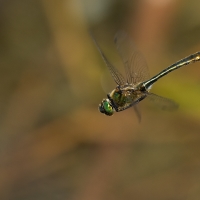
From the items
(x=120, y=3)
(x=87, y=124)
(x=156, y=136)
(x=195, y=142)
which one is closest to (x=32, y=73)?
(x=87, y=124)

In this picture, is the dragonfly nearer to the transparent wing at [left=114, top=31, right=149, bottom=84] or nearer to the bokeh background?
the transparent wing at [left=114, top=31, right=149, bottom=84]

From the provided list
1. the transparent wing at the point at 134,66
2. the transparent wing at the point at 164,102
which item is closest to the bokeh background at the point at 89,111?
the transparent wing at the point at 134,66

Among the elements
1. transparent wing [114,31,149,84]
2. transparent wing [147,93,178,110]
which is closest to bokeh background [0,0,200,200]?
transparent wing [114,31,149,84]

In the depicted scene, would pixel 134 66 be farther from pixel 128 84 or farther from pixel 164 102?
pixel 164 102

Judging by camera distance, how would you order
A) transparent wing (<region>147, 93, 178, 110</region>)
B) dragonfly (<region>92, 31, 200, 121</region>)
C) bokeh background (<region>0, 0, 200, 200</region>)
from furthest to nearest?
bokeh background (<region>0, 0, 200, 200</region>) → dragonfly (<region>92, 31, 200, 121</region>) → transparent wing (<region>147, 93, 178, 110</region>)

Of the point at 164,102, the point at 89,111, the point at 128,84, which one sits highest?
the point at 89,111

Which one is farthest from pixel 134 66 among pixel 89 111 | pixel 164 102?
pixel 89 111

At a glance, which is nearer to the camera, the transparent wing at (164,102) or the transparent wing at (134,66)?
the transparent wing at (164,102)

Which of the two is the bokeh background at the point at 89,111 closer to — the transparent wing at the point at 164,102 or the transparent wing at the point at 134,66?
the transparent wing at the point at 134,66
